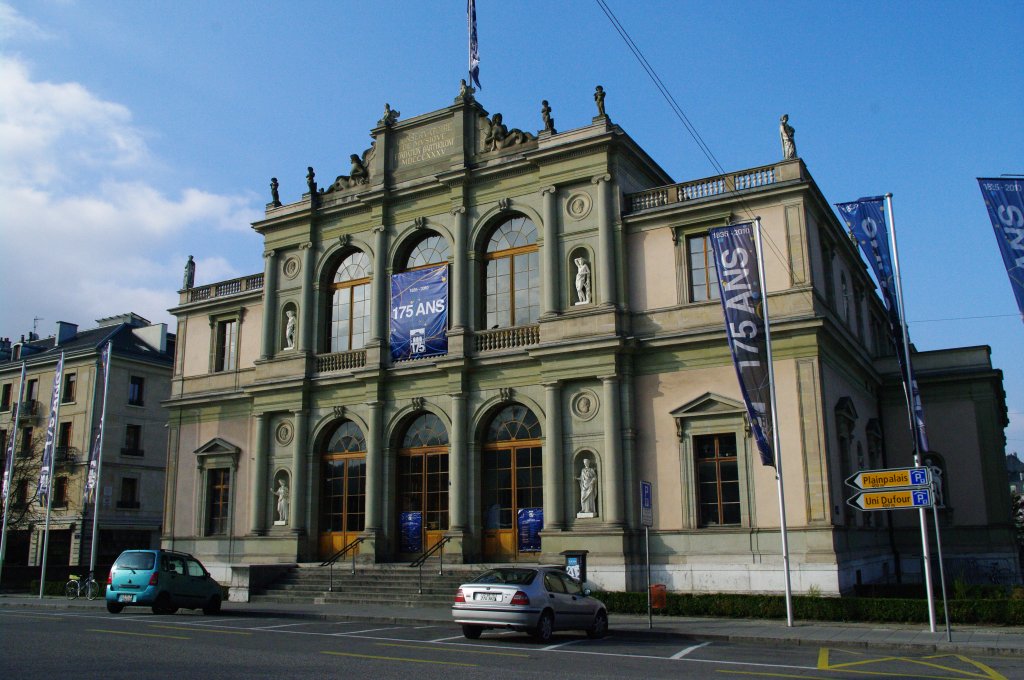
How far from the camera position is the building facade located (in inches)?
1903

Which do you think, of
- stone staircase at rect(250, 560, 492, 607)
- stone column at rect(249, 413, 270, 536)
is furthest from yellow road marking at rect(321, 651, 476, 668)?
stone column at rect(249, 413, 270, 536)

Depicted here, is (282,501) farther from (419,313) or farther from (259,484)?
(419,313)

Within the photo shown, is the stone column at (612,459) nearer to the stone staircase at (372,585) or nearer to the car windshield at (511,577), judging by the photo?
the stone staircase at (372,585)

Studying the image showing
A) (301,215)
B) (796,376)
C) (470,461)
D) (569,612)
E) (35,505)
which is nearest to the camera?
(569,612)

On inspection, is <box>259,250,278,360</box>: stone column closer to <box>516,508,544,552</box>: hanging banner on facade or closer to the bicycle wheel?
the bicycle wheel

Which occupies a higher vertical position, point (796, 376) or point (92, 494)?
point (796, 376)

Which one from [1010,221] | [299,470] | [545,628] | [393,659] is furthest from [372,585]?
[1010,221]

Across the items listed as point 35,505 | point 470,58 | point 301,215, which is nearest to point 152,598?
point 301,215

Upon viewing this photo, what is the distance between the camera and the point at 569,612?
16594mm

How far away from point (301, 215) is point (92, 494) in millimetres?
12822

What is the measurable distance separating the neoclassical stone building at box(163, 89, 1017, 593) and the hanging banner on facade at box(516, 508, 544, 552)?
0.25 feet

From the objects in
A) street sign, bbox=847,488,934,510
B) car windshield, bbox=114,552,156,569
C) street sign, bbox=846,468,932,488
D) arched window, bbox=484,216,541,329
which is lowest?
car windshield, bbox=114,552,156,569

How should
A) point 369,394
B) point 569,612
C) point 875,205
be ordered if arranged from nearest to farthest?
point 569,612 → point 875,205 → point 369,394

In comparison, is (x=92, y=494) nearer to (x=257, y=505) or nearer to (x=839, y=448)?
(x=257, y=505)
